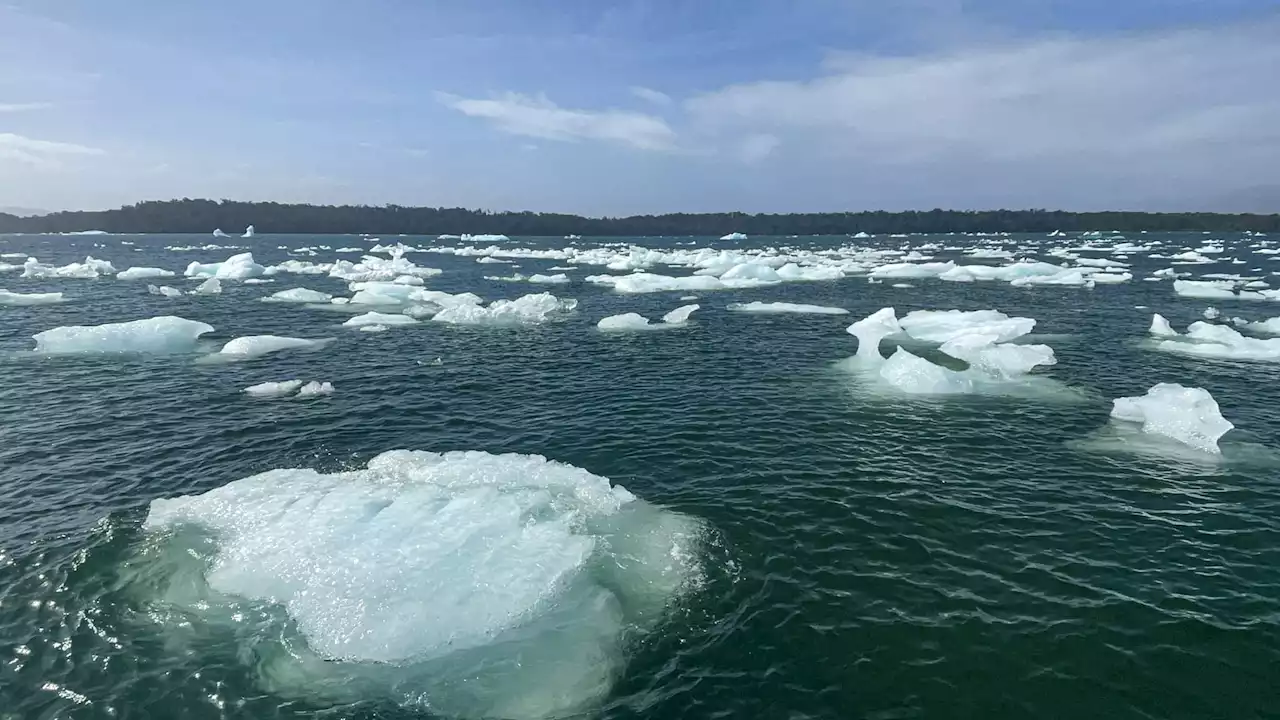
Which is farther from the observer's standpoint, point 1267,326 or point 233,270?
point 233,270

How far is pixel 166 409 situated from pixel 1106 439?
82.1 feet

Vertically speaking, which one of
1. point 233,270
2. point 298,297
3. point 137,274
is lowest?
point 298,297

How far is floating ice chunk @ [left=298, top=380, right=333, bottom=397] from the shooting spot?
20.6 m

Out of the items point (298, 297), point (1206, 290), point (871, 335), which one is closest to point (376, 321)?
point (298, 297)

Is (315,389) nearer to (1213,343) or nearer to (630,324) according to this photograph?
(630,324)

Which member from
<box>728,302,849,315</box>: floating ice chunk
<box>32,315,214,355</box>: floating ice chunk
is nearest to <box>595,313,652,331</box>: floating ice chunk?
<box>728,302,849,315</box>: floating ice chunk

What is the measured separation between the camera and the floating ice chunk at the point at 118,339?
1046 inches

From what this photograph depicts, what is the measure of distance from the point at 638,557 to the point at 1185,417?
1407cm

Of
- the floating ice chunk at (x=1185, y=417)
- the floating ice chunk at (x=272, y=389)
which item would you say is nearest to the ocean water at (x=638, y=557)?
the floating ice chunk at (x=1185, y=417)

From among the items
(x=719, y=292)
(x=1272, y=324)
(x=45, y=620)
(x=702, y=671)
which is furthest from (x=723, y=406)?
(x=719, y=292)

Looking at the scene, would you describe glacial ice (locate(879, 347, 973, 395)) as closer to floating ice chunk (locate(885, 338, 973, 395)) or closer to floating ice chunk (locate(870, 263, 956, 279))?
floating ice chunk (locate(885, 338, 973, 395))

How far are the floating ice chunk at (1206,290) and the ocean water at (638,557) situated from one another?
2818cm

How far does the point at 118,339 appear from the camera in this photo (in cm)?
2706

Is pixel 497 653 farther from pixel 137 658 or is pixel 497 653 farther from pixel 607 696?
pixel 137 658
